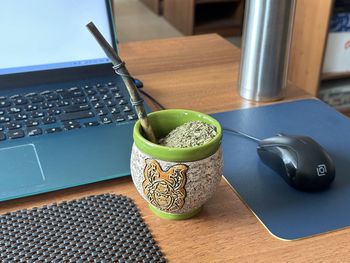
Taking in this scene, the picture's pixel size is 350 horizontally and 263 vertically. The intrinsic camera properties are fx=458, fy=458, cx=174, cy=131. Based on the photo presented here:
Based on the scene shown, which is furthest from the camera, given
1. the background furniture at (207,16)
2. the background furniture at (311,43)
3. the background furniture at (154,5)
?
the background furniture at (154,5)

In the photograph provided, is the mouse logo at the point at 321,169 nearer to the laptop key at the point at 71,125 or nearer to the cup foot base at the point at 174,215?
the cup foot base at the point at 174,215

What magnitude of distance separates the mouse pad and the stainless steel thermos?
39 mm

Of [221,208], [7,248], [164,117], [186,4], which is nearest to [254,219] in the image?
[221,208]

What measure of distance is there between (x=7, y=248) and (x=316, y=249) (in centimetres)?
31

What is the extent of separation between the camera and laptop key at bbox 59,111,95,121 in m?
0.66

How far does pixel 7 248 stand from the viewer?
1.47ft

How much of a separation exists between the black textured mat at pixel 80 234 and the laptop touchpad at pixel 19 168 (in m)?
0.05

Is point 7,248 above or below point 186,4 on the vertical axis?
above

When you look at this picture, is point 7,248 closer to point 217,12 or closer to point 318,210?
point 318,210

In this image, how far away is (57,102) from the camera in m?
0.69

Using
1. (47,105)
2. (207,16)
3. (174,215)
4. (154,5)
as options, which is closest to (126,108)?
(47,105)

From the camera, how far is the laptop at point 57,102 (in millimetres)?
564

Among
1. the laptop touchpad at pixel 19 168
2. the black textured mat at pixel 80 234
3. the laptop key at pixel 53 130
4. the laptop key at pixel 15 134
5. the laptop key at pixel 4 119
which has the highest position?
the laptop key at pixel 4 119

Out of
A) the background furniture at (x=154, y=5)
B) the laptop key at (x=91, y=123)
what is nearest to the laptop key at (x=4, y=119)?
the laptop key at (x=91, y=123)
